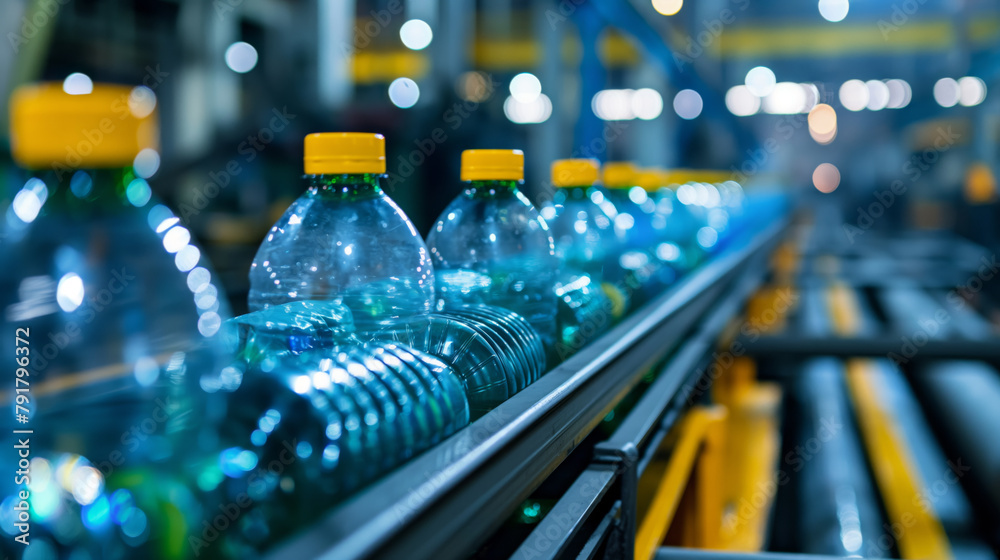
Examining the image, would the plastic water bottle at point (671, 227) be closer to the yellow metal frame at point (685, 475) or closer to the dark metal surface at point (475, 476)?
the yellow metal frame at point (685, 475)

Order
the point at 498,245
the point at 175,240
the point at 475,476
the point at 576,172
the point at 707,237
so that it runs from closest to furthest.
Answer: the point at 475,476
the point at 175,240
the point at 498,245
the point at 576,172
the point at 707,237

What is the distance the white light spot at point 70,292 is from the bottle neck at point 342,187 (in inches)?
9.7

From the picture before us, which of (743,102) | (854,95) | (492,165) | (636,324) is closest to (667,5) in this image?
(636,324)

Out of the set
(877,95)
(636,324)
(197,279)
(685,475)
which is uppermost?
(877,95)

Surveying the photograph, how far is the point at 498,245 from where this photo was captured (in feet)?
3.98

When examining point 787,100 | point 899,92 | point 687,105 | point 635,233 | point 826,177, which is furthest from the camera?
point 826,177

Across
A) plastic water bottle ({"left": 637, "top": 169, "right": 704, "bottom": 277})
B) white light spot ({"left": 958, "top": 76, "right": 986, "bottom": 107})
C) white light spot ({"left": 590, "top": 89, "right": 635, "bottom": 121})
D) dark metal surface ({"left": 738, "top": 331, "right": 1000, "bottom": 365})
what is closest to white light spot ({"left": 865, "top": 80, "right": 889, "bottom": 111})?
white light spot ({"left": 590, "top": 89, "right": 635, "bottom": 121})

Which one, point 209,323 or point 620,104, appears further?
point 620,104

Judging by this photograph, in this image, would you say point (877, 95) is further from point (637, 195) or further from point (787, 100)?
point (637, 195)

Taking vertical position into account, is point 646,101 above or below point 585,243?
above

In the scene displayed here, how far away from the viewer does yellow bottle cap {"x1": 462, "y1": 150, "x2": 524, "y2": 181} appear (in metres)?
1.08

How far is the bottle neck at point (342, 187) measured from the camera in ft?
2.93

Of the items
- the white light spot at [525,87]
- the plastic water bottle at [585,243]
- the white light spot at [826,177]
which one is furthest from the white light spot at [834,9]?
the plastic water bottle at [585,243]

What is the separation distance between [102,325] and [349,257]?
0.85ft
